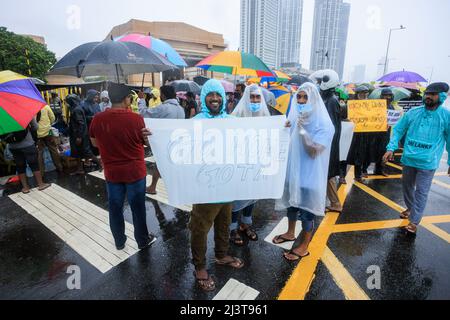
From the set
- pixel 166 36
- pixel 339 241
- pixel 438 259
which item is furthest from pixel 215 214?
pixel 166 36

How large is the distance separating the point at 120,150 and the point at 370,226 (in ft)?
12.0

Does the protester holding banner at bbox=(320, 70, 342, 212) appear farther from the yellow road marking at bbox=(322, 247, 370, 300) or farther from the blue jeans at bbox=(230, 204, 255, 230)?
the blue jeans at bbox=(230, 204, 255, 230)

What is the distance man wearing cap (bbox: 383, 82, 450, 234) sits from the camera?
3.12m

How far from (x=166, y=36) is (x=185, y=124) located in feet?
137

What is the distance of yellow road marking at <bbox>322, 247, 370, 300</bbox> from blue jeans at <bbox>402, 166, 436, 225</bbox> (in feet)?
4.57

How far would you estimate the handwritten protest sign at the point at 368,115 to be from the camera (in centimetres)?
524

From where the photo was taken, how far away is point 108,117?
2.52 m

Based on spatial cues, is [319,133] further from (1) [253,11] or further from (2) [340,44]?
(1) [253,11]

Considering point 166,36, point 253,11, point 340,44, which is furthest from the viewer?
point 253,11

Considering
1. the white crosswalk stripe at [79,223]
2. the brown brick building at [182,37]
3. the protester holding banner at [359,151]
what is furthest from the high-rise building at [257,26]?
the white crosswalk stripe at [79,223]

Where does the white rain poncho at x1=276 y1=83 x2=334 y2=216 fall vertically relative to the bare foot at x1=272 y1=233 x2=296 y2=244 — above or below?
above

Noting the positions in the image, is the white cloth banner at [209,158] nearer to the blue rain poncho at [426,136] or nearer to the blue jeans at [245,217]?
the blue jeans at [245,217]

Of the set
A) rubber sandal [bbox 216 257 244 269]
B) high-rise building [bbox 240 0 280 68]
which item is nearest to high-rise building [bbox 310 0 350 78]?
Answer: high-rise building [bbox 240 0 280 68]

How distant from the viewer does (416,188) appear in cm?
339
